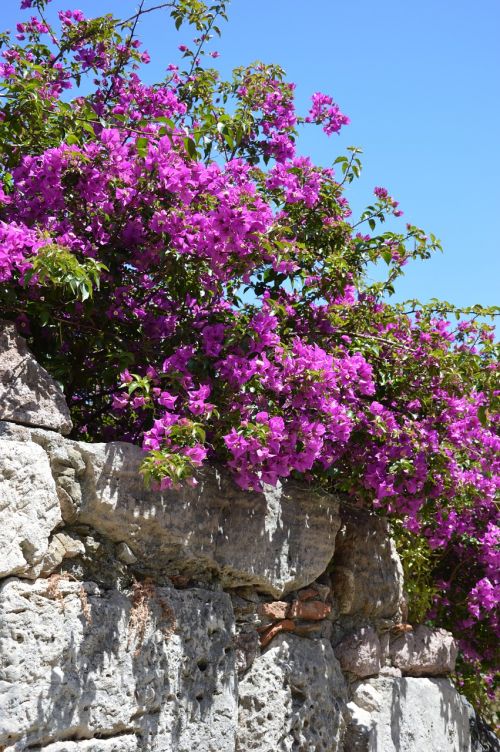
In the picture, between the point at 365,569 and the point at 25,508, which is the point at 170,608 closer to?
the point at 25,508

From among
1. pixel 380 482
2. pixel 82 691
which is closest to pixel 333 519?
pixel 380 482

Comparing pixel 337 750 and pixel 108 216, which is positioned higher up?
pixel 108 216

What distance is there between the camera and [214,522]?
9.48 ft

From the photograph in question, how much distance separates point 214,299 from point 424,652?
211 cm

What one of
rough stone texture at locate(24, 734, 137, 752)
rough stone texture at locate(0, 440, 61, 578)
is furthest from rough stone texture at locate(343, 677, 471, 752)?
rough stone texture at locate(0, 440, 61, 578)

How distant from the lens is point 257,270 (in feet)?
10.8

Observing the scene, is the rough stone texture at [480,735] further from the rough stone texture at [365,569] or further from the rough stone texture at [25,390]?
the rough stone texture at [25,390]

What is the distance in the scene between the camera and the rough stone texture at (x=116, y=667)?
2.23 meters

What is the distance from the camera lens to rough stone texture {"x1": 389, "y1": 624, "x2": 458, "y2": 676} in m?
4.00

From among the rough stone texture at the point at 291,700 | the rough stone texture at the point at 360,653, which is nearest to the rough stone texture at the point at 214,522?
the rough stone texture at the point at 291,700

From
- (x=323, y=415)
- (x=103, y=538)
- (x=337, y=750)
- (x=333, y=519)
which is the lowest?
(x=337, y=750)

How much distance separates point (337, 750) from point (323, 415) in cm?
137

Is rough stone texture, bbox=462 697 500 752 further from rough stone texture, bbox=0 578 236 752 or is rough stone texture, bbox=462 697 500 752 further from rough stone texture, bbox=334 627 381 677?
rough stone texture, bbox=0 578 236 752

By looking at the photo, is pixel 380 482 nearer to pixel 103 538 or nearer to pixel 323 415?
pixel 323 415
